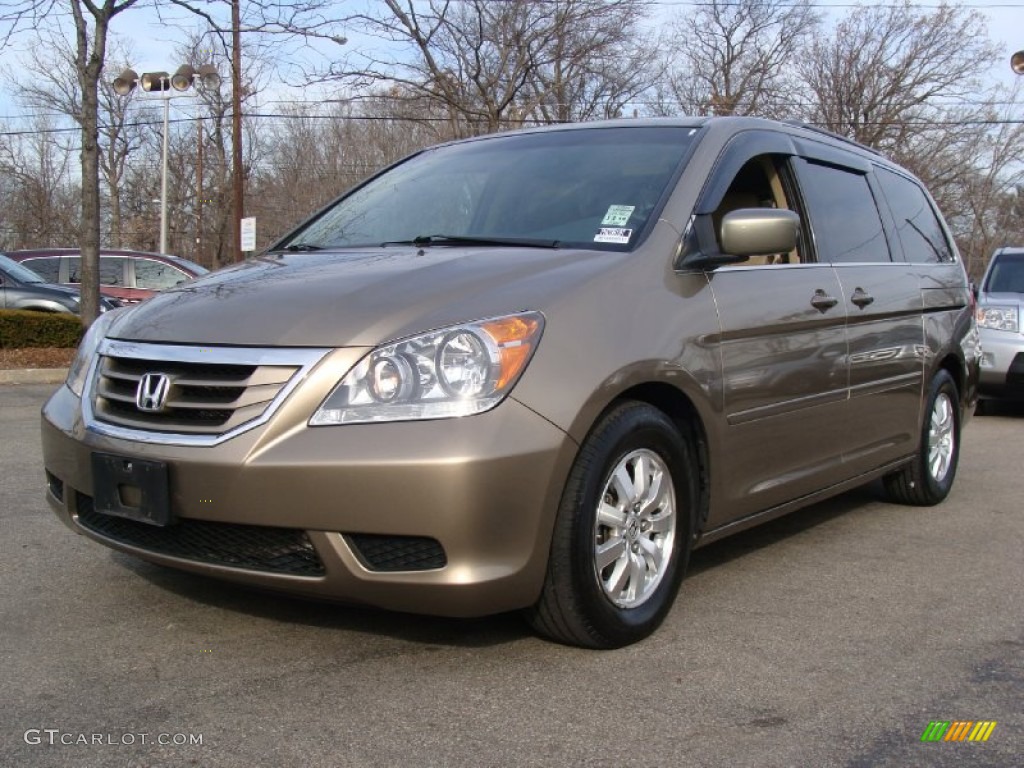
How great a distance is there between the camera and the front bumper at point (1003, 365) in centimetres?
974

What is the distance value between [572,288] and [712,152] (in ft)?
3.67

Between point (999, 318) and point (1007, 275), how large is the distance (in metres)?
1.05

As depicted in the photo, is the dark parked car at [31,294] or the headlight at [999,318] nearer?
the headlight at [999,318]

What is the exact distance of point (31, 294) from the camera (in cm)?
1455

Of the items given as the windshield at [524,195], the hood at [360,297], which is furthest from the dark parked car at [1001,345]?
the hood at [360,297]

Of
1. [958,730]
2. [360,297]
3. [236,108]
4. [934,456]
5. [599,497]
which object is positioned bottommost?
[958,730]

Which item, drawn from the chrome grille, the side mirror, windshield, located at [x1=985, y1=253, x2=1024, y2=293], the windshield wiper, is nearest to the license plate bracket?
the chrome grille

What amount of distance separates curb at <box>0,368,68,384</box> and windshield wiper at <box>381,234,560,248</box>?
336 inches

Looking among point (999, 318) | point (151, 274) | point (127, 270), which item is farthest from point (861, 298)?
point (127, 270)

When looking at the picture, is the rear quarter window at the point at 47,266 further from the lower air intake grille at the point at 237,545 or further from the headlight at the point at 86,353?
the lower air intake grille at the point at 237,545

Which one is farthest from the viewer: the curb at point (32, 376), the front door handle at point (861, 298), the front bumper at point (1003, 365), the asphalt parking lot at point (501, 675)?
the curb at point (32, 376)

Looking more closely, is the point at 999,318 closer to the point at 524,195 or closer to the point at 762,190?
the point at 762,190

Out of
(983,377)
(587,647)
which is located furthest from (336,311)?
(983,377)

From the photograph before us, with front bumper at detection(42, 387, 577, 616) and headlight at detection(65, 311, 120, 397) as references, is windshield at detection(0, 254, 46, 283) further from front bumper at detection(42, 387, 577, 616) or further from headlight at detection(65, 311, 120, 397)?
front bumper at detection(42, 387, 577, 616)
